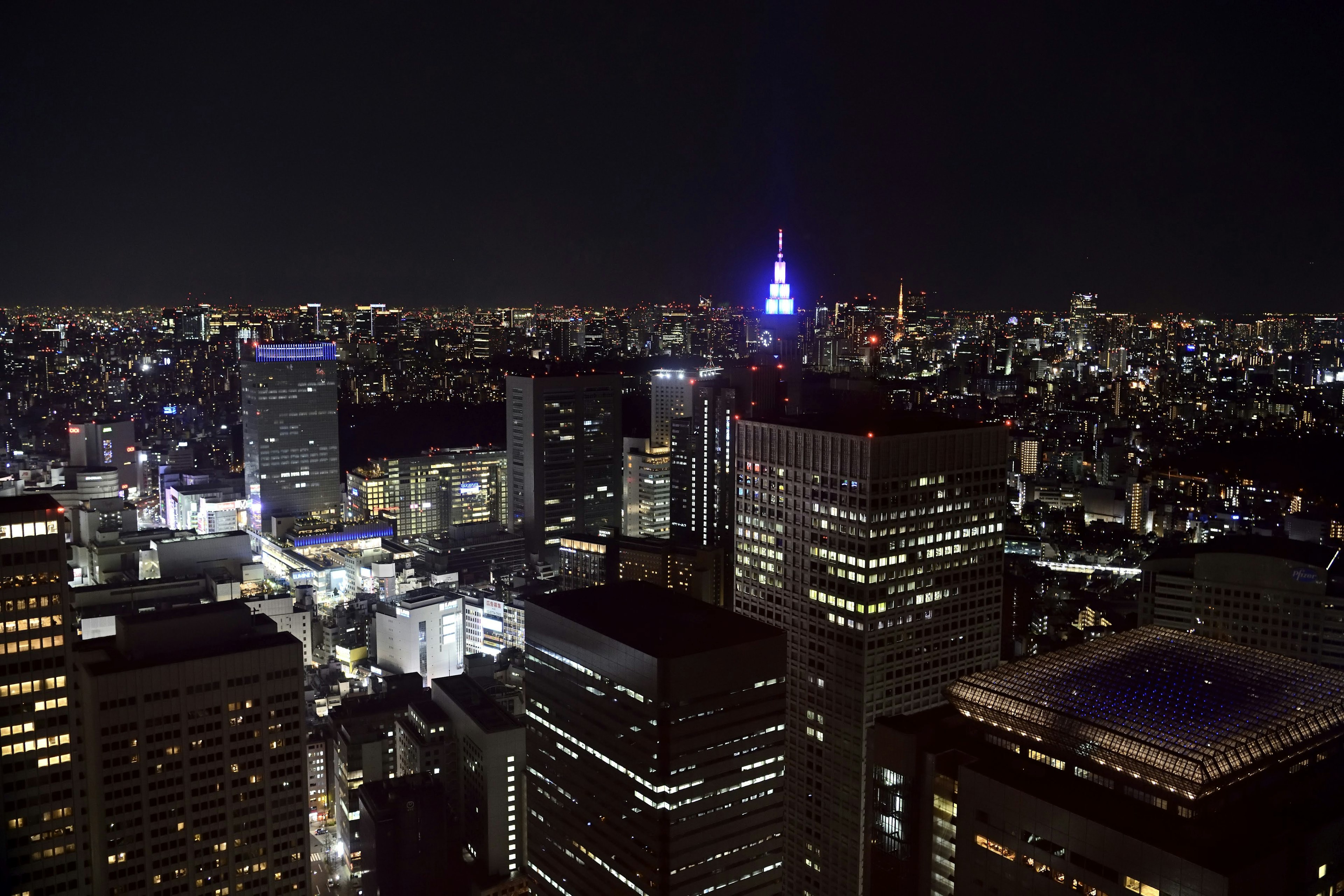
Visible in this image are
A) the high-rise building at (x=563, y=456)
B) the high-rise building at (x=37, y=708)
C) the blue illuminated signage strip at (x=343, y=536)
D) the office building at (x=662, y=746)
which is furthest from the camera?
the high-rise building at (x=563, y=456)

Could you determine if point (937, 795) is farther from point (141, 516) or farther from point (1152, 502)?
point (141, 516)

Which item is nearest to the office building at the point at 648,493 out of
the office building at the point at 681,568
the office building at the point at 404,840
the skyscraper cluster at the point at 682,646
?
the skyscraper cluster at the point at 682,646

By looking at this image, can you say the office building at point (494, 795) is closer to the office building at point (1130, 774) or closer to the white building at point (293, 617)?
the office building at point (1130, 774)

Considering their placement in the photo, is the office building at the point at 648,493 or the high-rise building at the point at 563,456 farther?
the office building at the point at 648,493

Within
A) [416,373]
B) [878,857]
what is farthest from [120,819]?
[416,373]

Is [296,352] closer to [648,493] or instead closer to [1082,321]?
[648,493]
